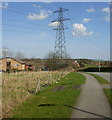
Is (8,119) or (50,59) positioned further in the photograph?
(50,59)

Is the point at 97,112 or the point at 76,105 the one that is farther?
the point at 76,105

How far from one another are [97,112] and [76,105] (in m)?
1.31

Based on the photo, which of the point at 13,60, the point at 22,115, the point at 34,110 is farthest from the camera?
the point at 13,60

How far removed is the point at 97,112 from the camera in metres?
7.26

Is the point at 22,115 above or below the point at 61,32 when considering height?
below

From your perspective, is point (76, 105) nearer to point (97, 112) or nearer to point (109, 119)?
point (97, 112)

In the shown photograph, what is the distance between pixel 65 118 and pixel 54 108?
150 cm

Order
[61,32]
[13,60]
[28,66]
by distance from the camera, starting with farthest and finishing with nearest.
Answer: [28,66], [13,60], [61,32]

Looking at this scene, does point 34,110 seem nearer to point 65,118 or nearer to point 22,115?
point 22,115

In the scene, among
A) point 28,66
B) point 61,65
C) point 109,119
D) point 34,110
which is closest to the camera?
point 109,119

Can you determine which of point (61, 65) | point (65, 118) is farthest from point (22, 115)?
point (61, 65)

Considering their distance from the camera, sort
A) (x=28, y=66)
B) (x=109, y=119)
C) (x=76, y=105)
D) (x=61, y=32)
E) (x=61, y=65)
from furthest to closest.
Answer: (x=28, y=66), (x=61, y=65), (x=61, y=32), (x=76, y=105), (x=109, y=119)

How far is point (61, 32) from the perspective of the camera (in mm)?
39625

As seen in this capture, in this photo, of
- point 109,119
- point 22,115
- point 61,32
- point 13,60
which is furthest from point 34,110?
point 13,60
